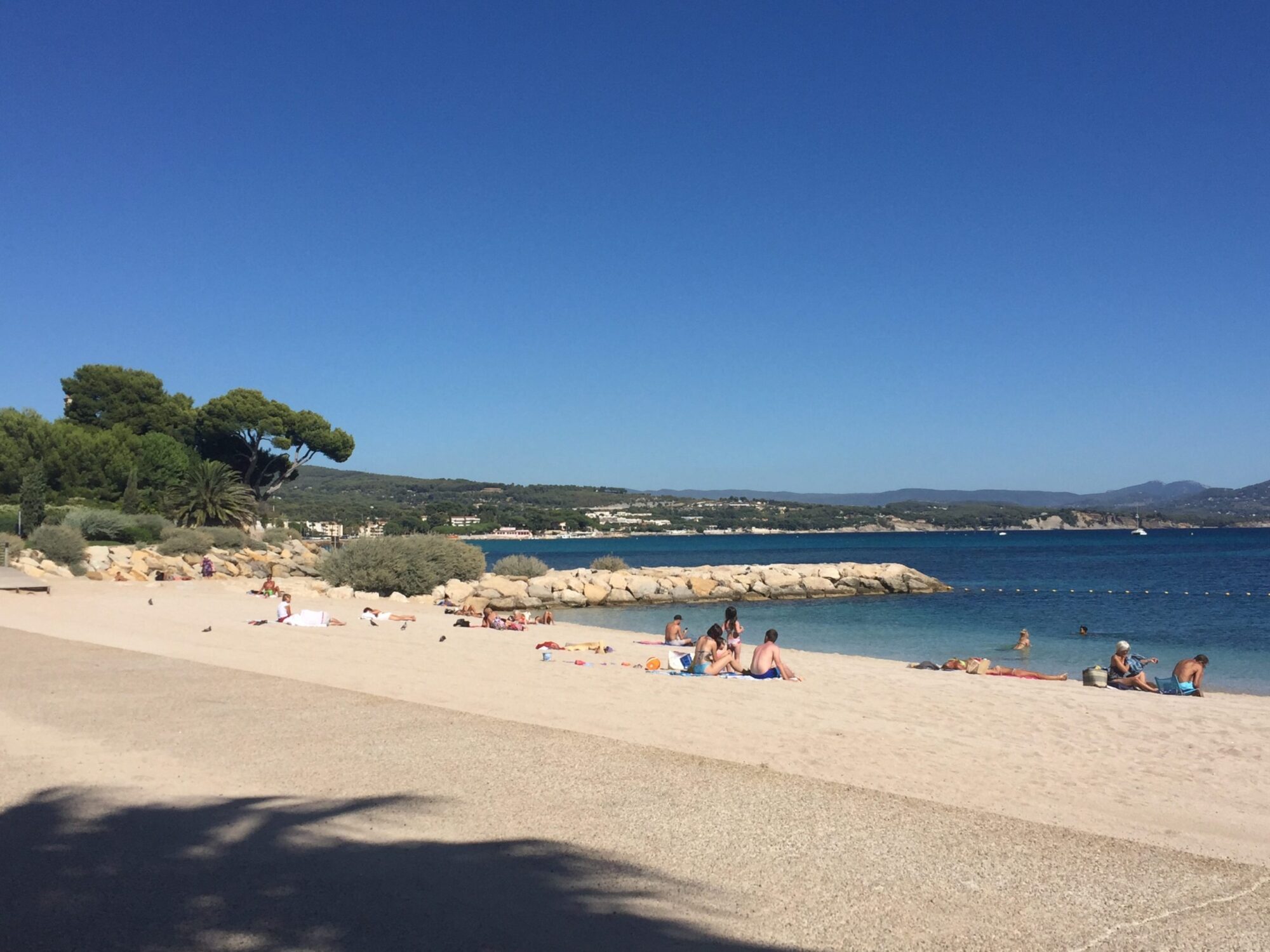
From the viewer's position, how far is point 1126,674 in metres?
13.6

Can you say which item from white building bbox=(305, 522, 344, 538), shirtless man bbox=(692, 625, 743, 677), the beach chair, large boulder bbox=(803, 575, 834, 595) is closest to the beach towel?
shirtless man bbox=(692, 625, 743, 677)

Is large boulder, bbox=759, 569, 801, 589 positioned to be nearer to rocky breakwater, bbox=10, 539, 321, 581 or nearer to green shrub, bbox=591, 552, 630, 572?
green shrub, bbox=591, 552, 630, 572

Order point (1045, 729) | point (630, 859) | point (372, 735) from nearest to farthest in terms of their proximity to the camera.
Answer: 1. point (630, 859)
2. point (372, 735)
3. point (1045, 729)

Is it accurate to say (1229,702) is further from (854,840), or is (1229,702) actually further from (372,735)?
(372,735)

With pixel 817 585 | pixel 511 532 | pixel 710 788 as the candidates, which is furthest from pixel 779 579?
pixel 511 532

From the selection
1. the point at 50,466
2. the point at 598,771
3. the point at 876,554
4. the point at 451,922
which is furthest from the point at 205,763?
the point at 876,554

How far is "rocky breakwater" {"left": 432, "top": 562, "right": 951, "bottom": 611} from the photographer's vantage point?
30578 mm

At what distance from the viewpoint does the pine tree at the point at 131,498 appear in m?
42.1

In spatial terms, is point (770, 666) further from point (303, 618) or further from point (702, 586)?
point (702, 586)

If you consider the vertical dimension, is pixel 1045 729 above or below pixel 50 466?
below

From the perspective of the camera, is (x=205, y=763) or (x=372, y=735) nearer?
(x=205, y=763)

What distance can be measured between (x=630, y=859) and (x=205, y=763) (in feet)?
11.9

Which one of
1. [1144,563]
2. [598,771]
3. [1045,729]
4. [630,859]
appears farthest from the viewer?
[1144,563]

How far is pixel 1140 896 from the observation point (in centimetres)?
461
